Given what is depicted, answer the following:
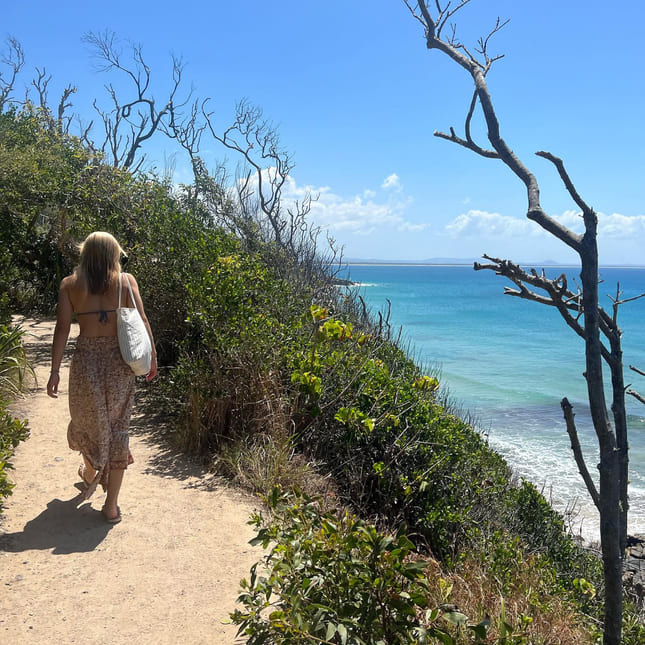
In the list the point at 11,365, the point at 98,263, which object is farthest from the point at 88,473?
the point at 11,365

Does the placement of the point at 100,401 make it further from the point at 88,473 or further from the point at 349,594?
the point at 349,594

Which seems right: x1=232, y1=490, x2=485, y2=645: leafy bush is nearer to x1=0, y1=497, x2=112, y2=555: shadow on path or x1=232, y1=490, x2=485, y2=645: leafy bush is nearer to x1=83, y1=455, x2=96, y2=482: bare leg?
x1=0, y1=497, x2=112, y2=555: shadow on path

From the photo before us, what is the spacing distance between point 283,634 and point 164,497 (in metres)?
2.36

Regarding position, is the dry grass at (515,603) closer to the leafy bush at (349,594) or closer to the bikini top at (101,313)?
the leafy bush at (349,594)

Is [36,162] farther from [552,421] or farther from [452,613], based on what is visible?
[552,421]

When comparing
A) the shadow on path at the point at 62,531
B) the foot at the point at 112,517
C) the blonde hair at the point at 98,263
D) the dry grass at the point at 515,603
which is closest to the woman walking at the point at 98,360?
the blonde hair at the point at 98,263

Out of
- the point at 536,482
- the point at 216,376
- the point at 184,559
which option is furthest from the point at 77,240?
the point at 536,482

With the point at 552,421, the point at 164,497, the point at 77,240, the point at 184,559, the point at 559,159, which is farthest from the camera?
the point at 552,421

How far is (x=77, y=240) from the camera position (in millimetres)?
9789

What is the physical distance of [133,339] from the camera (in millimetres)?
4062

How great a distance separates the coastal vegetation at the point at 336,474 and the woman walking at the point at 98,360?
80cm

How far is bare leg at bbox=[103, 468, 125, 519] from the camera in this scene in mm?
4223

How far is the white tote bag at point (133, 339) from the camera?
404cm

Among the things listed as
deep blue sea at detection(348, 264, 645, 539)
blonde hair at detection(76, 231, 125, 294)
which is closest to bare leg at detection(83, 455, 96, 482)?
blonde hair at detection(76, 231, 125, 294)
